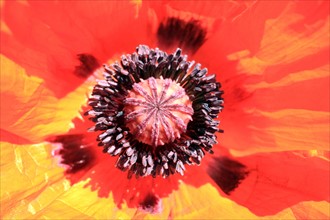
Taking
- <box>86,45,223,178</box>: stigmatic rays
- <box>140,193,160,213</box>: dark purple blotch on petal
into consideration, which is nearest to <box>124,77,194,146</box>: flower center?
<box>86,45,223,178</box>: stigmatic rays

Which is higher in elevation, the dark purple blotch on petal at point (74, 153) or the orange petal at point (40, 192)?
the dark purple blotch on petal at point (74, 153)

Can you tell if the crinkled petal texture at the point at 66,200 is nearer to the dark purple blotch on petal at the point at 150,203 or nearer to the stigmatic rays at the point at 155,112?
the dark purple blotch on petal at the point at 150,203

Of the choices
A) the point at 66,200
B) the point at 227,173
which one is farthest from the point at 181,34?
the point at 66,200

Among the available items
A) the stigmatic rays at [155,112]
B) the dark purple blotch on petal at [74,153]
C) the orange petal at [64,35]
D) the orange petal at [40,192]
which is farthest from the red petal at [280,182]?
the orange petal at [64,35]

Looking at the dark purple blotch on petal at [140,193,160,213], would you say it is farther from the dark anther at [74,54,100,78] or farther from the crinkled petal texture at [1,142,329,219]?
the dark anther at [74,54,100,78]

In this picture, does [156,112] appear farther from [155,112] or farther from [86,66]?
[86,66]

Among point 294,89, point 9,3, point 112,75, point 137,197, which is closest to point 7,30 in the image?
point 9,3
